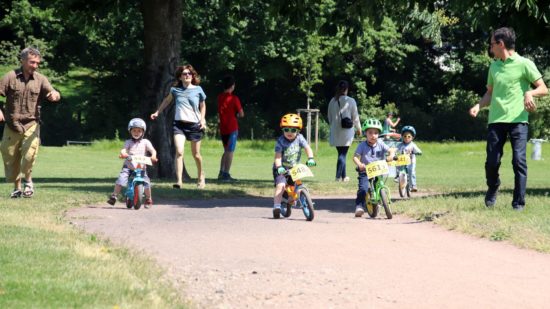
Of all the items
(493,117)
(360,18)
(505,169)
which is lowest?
(505,169)

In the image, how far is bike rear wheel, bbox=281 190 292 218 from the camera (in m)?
13.3

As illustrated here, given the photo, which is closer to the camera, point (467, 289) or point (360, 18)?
point (467, 289)

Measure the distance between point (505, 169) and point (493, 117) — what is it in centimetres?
1956

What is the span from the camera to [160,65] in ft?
72.4

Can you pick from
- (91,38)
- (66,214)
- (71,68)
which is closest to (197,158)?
(66,214)

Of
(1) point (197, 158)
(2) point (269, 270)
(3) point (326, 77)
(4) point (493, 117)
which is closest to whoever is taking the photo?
(2) point (269, 270)

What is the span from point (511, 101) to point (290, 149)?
271 centimetres

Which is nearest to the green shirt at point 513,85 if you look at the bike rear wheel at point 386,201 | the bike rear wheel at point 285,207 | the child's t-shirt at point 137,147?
the bike rear wheel at point 386,201

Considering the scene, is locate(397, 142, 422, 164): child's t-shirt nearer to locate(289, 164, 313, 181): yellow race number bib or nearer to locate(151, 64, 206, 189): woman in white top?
locate(151, 64, 206, 189): woman in white top

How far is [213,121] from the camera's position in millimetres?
60938

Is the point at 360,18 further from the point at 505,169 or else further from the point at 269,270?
the point at 505,169

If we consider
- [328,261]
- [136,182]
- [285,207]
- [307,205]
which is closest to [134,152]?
[136,182]

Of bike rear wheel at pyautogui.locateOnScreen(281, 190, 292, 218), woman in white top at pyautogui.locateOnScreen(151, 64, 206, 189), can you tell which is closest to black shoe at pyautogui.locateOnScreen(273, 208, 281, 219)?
bike rear wheel at pyautogui.locateOnScreen(281, 190, 292, 218)

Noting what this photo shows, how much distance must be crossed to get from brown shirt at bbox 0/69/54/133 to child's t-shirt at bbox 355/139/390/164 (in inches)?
182
